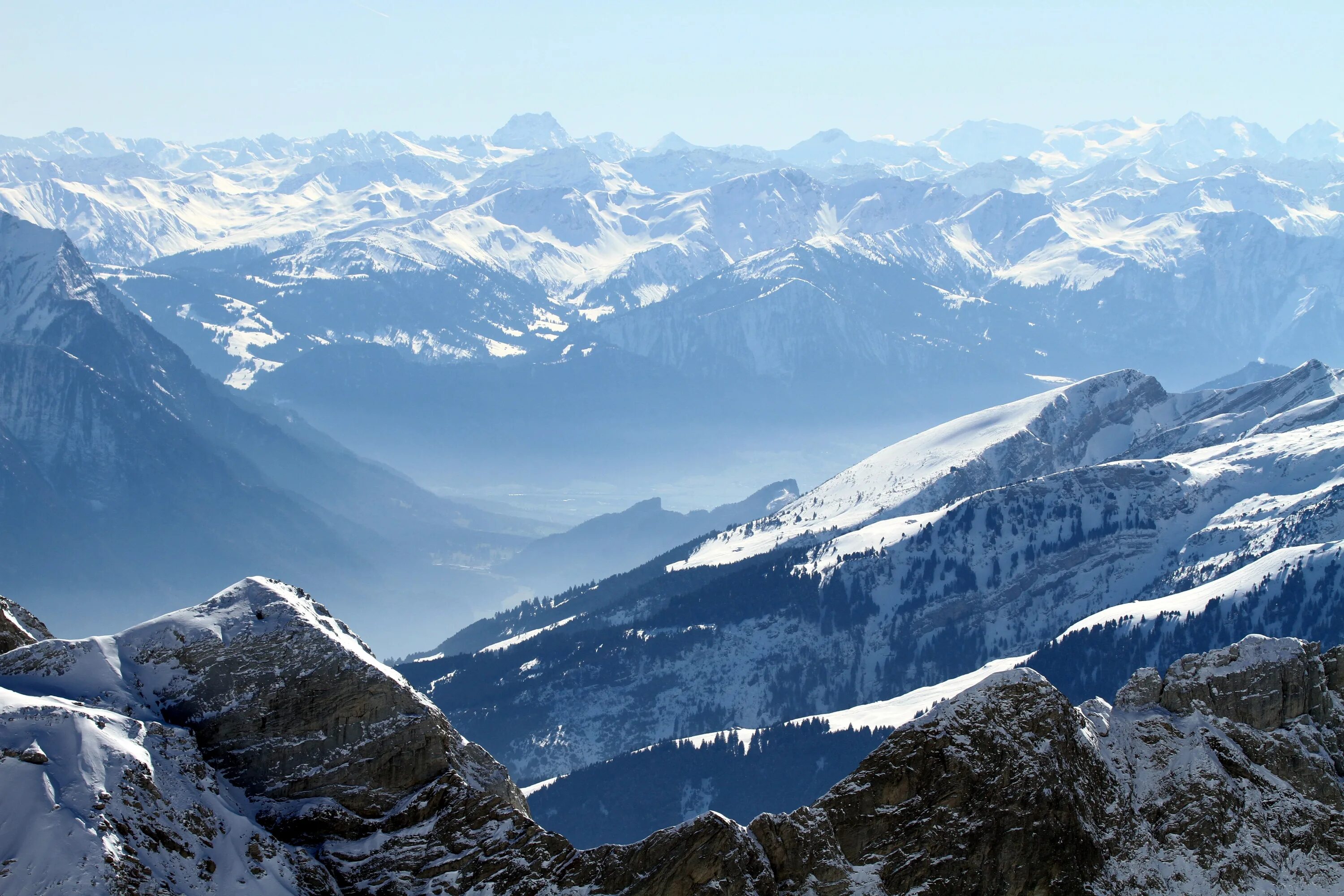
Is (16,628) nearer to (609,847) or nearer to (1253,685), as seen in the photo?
(609,847)

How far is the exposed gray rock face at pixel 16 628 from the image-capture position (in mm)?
73938

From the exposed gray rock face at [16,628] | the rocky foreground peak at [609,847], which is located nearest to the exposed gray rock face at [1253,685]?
the rocky foreground peak at [609,847]

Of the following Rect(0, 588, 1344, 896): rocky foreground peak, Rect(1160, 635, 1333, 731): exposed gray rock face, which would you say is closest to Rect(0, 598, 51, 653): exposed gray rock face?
Rect(0, 588, 1344, 896): rocky foreground peak

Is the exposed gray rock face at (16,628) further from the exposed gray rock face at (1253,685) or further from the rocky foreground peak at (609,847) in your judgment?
the exposed gray rock face at (1253,685)

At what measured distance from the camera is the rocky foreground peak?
6762 centimetres

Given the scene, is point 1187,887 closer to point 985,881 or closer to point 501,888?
point 985,881

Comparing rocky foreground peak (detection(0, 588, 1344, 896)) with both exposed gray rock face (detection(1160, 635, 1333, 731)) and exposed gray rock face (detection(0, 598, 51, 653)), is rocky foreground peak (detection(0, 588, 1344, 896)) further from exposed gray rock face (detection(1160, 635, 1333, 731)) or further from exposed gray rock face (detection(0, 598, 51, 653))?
exposed gray rock face (detection(0, 598, 51, 653))

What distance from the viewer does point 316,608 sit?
79.0 meters

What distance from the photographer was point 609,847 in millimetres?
71188

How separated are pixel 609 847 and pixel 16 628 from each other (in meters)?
33.2

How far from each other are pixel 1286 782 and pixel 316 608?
53078 millimetres

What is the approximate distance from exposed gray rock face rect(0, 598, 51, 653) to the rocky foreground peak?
1395 millimetres

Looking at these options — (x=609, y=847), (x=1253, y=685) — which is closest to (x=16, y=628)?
(x=609, y=847)

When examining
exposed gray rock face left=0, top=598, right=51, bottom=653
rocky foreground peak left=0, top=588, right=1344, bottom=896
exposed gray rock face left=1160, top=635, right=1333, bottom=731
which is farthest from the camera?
exposed gray rock face left=1160, top=635, right=1333, bottom=731
